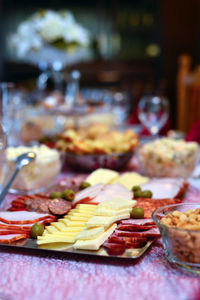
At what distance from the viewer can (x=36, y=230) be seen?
906mm

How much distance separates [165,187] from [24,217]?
490 millimetres

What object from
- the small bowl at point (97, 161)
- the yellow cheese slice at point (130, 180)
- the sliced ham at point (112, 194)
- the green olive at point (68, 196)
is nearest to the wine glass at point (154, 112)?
the small bowl at point (97, 161)

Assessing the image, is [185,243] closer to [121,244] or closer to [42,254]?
[121,244]

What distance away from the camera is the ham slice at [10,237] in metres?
0.89

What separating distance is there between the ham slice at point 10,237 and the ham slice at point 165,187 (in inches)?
18.1

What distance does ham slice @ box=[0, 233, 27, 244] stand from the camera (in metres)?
0.89

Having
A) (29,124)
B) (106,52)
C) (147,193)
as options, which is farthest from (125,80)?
(147,193)

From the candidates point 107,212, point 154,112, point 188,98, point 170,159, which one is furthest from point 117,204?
point 188,98

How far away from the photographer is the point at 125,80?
6473 mm

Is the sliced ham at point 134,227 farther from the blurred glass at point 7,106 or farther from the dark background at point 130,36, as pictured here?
the dark background at point 130,36

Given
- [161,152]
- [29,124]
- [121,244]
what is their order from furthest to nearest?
[29,124]
[161,152]
[121,244]

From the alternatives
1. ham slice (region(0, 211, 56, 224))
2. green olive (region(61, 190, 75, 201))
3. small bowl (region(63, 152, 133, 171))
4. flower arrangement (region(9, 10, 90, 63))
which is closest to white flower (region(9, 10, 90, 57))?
flower arrangement (region(9, 10, 90, 63))

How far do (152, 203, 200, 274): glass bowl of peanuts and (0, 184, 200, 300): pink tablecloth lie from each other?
0.02m

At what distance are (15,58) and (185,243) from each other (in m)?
6.23
